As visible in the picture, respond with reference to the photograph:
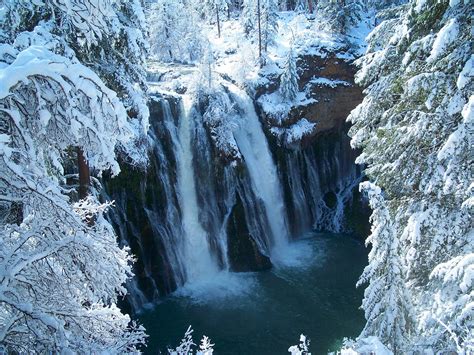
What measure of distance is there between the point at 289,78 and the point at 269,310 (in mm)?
13924

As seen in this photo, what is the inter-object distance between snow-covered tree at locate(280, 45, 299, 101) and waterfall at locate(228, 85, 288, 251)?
2.25m

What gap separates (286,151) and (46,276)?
68.7 feet

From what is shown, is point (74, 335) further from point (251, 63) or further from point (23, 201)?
point (251, 63)

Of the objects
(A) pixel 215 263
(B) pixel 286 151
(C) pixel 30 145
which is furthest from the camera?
(B) pixel 286 151

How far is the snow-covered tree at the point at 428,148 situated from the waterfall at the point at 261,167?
13051 mm

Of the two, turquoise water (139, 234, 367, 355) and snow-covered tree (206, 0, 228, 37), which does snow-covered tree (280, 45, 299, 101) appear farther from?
snow-covered tree (206, 0, 228, 37)

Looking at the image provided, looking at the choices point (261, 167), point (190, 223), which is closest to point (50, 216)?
point (190, 223)

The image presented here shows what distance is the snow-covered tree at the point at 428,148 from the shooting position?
7.13 meters

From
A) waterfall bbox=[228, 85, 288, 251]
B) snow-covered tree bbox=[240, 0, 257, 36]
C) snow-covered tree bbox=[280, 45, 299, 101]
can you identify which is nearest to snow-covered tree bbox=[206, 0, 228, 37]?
snow-covered tree bbox=[240, 0, 257, 36]

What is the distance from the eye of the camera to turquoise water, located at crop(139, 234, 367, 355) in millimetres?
15422

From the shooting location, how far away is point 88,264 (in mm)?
4246

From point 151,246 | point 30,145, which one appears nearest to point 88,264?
point 30,145

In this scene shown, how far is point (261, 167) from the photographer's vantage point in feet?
76.2

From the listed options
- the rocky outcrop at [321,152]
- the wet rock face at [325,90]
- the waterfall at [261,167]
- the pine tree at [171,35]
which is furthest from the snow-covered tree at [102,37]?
the pine tree at [171,35]
